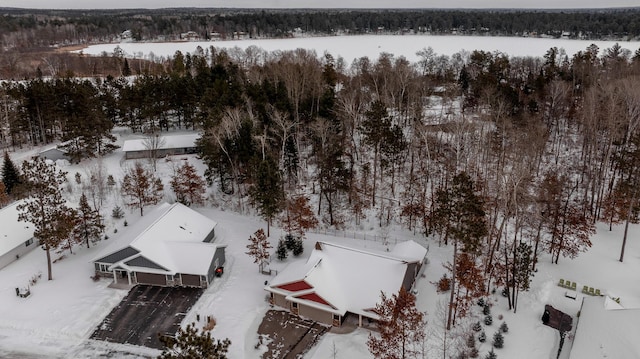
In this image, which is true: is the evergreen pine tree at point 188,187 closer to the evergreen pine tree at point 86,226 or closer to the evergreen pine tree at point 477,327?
the evergreen pine tree at point 86,226

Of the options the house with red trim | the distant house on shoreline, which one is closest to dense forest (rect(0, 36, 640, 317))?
the distant house on shoreline

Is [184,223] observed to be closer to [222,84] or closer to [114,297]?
[114,297]

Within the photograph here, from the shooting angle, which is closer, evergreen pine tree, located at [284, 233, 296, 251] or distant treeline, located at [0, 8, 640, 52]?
evergreen pine tree, located at [284, 233, 296, 251]

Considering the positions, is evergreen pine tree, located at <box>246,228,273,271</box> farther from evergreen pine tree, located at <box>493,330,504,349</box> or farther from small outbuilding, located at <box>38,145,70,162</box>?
small outbuilding, located at <box>38,145,70,162</box>

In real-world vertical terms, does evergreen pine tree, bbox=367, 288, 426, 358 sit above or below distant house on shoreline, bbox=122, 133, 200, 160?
below

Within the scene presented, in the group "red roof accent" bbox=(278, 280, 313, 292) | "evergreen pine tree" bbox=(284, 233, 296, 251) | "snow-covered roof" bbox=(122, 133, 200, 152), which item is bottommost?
"evergreen pine tree" bbox=(284, 233, 296, 251)

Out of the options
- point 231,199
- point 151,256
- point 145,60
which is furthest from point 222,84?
point 145,60
